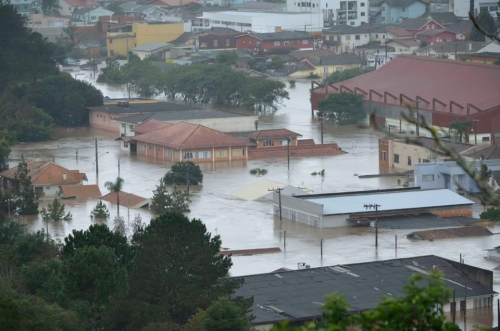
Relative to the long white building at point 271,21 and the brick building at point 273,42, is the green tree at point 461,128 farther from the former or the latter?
the long white building at point 271,21

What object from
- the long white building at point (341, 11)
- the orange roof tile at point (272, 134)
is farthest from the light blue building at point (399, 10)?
the orange roof tile at point (272, 134)

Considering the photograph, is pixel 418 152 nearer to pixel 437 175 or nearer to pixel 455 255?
pixel 437 175

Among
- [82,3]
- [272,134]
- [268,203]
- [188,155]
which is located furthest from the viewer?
[82,3]

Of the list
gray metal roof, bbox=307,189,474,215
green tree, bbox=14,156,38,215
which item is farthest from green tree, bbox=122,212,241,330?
green tree, bbox=14,156,38,215

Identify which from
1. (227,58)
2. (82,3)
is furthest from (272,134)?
(82,3)

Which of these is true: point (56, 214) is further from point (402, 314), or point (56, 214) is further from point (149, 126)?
point (402, 314)

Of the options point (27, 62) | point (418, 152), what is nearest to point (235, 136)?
point (418, 152)
